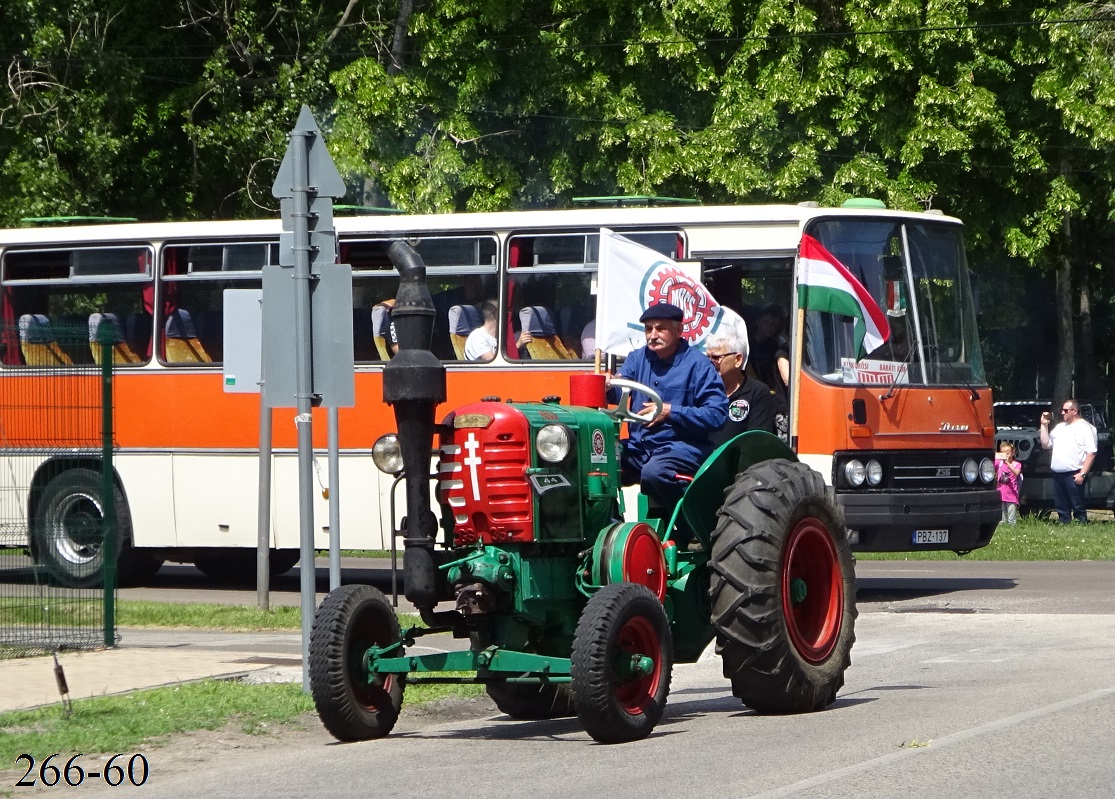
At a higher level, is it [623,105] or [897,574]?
[623,105]

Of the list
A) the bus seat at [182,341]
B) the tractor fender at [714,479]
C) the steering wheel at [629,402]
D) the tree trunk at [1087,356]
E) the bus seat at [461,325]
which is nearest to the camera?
the steering wheel at [629,402]

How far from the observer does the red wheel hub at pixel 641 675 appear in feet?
26.4

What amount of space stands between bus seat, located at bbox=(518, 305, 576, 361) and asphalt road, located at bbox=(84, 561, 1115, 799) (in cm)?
523

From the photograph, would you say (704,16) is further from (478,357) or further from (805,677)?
(805,677)

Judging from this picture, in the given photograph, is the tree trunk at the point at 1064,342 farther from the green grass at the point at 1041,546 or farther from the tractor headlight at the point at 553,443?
the tractor headlight at the point at 553,443

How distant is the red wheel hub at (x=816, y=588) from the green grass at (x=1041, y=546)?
37.6ft

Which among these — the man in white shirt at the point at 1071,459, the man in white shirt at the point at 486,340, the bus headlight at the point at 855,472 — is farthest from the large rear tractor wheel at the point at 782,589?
the man in white shirt at the point at 1071,459

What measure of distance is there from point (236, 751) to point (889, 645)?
5.50m

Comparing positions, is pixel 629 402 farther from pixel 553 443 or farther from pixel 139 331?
pixel 139 331

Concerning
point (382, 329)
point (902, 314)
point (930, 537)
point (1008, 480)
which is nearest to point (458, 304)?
point (382, 329)

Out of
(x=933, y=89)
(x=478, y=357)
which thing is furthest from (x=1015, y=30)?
(x=478, y=357)

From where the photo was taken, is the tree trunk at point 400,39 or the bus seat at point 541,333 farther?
the tree trunk at point 400,39

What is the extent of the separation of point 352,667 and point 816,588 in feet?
8.79

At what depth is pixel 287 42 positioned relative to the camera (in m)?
28.0
